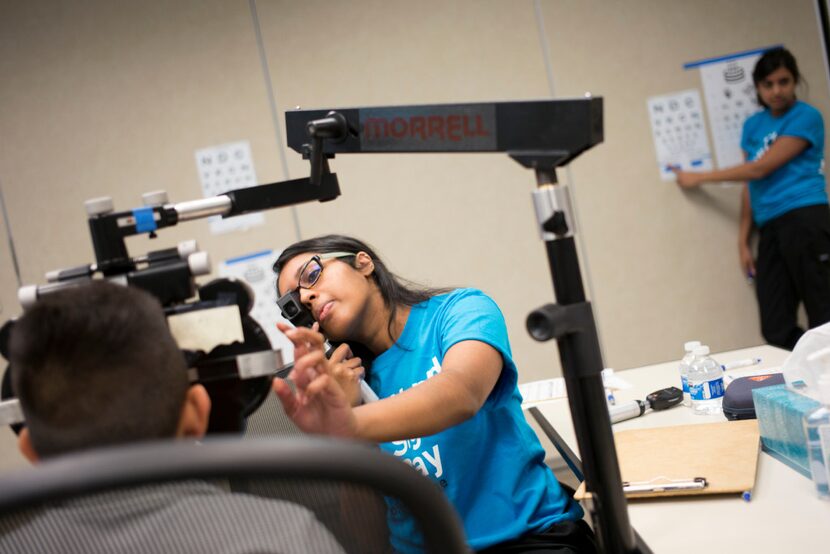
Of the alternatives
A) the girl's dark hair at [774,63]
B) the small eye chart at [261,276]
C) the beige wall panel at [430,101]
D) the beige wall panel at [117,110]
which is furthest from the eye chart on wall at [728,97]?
the small eye chart at [261,276]

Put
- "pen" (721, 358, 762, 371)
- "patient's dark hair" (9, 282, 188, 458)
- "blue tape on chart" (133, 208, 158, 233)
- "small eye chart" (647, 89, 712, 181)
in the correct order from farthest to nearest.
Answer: "small eye chart" (647, 89, 712, 181) → "pen" (721, 358, 762, 371) → "blue tape on chart" (133, 208, 158, 233) → "patient's dark hair" (9, 282, 188, 458)

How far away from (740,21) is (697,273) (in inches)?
51.0

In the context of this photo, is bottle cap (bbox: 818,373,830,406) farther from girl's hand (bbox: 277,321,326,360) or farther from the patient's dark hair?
the patient's dark hair

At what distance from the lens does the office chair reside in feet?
1.28

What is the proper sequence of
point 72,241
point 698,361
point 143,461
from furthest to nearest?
point 72,241, point 698,361, point 143,461

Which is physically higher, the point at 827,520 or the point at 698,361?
the point at 698,361

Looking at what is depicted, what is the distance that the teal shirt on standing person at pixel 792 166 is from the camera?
3490 mm

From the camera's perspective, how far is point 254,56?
3.58m

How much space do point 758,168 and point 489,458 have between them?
9.07 feet

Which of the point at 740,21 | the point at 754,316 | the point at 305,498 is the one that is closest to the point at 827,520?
the point at 305,498

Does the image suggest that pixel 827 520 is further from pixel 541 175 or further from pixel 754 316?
pixel 754 316

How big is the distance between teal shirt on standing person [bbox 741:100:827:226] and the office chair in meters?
3.54

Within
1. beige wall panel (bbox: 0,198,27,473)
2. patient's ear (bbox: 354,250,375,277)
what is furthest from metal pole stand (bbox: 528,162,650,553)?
beige wall panel (bbox: 0,198,27,473)

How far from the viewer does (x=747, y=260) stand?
374 cm
